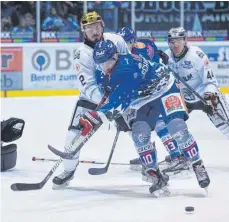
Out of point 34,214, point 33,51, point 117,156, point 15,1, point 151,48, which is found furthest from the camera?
point 15,1

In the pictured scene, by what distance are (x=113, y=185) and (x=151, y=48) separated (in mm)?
870

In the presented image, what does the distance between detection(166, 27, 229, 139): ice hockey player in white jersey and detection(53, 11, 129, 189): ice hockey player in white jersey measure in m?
0.65

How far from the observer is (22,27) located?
9.62 m

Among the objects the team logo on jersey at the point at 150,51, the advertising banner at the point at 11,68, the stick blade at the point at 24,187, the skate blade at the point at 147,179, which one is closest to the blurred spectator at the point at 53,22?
the advertising banner at the point at 11,68

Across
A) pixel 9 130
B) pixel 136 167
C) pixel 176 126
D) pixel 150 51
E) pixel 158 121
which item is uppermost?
pixel 150 51

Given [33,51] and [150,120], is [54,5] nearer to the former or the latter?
[33,51]

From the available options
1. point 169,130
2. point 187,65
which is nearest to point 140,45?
point 187,65

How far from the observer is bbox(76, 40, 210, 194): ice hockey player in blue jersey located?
400cm

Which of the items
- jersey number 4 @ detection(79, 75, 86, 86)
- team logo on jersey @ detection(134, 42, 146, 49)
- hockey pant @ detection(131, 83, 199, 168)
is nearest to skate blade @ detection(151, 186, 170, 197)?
hockey pant @ detection(131, 83, 199, 168)

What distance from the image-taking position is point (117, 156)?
18.1ft

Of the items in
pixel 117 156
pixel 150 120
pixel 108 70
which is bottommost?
pixel 117 156

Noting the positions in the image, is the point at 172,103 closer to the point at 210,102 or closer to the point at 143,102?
the point at 143,102

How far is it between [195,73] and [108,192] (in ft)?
3.81

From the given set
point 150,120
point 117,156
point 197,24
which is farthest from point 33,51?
point 150,120
